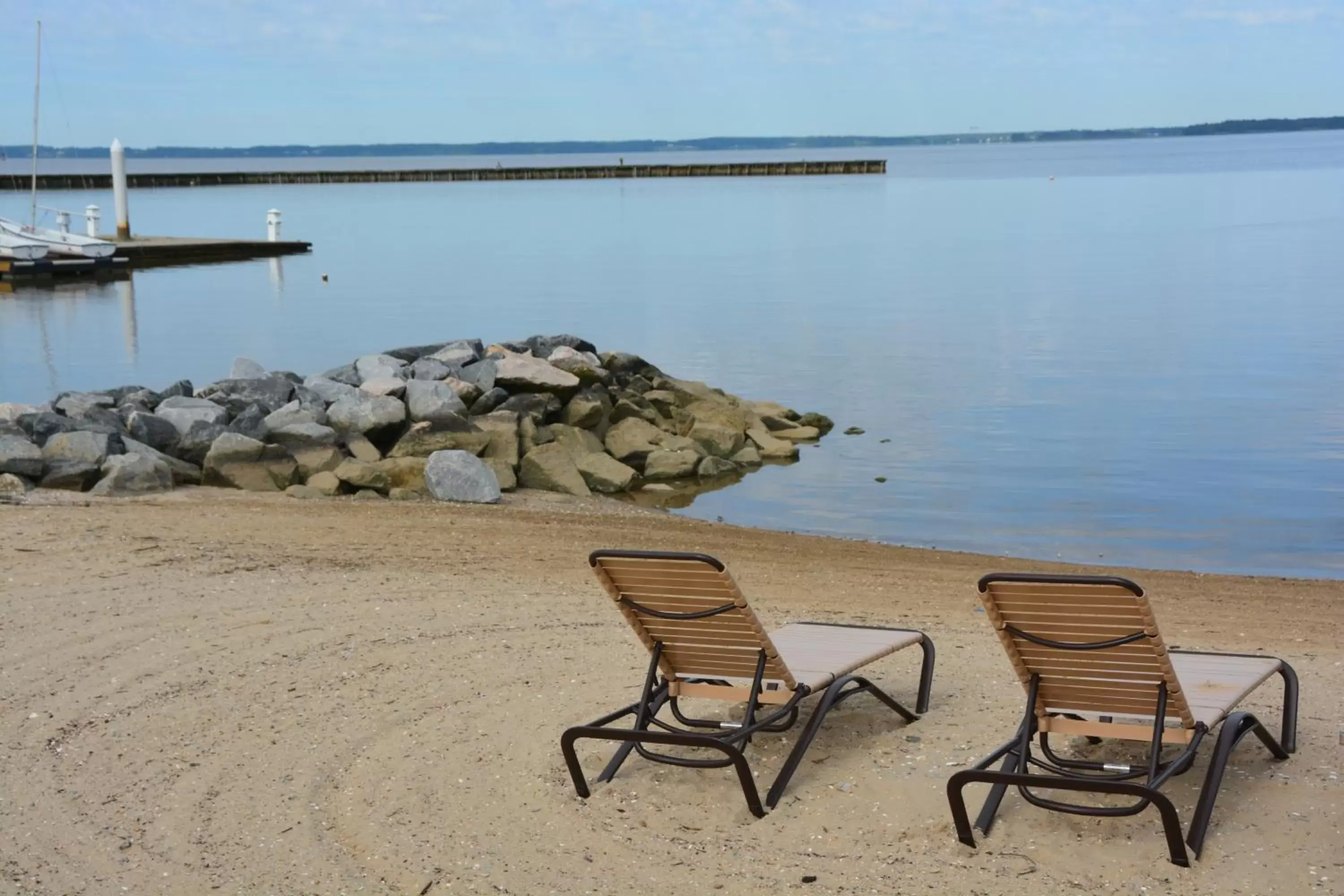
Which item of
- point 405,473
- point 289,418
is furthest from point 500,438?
point 289,418

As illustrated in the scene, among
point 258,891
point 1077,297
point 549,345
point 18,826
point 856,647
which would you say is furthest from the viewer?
point 1077,297

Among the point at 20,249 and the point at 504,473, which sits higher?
the point at 20,249

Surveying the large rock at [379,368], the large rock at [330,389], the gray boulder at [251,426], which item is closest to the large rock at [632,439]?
the large rock at [379,368]

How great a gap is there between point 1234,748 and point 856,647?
1.40m

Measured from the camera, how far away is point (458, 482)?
1214cm

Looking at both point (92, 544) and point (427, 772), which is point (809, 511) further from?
point (427, 772)

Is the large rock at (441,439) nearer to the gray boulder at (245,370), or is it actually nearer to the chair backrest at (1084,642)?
the gray boulder at (245,370)

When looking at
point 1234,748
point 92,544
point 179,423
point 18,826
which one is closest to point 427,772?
point 18,826

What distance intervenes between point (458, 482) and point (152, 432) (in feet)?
9.39

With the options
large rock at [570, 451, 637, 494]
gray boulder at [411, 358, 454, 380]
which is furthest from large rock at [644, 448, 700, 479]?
gray boulder at [411, 358, 454, 380]

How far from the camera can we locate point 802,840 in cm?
466

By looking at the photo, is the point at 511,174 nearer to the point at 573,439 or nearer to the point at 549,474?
the point at 573,439

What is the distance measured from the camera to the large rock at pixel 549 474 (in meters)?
13.4

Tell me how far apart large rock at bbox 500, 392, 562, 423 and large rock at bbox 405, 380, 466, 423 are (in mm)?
708
